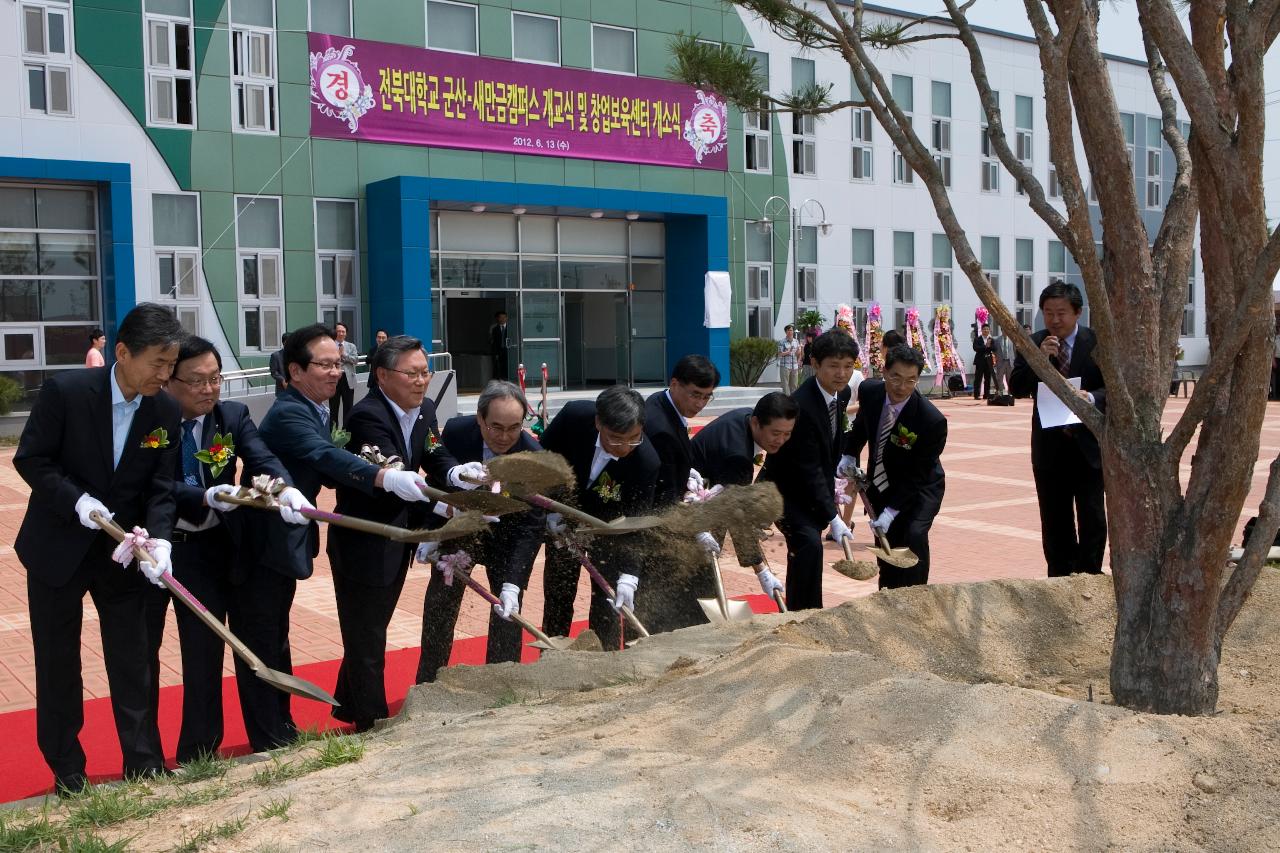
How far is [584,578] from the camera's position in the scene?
703 centimetres

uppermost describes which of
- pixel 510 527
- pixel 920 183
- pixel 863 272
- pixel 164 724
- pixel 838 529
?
pixel 920 183

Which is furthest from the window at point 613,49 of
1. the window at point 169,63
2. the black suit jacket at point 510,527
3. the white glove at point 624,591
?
the white glove at point 624,591

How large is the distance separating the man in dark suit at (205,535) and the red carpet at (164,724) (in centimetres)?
25

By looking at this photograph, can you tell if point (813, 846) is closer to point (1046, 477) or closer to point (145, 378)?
point (145, 378)

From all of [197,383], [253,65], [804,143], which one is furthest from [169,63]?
[197,383]

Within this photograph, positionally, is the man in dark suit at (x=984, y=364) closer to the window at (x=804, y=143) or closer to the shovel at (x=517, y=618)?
the window at (x=804, y=143)

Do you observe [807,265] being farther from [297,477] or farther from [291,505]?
[291,505]

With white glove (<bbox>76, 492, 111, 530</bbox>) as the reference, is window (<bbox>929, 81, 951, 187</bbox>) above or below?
above

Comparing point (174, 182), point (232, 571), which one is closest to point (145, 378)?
point (232, 571)

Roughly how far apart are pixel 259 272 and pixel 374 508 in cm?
1581

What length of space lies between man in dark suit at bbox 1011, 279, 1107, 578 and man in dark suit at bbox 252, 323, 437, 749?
3062 mm

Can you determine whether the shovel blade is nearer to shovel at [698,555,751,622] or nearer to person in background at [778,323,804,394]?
shovel at [698,555,751,622]

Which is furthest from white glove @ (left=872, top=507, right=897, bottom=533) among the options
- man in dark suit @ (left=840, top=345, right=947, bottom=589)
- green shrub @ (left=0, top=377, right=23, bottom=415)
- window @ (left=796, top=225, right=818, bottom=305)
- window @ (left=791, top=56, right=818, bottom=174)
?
window @ (left=791, top=56, right=818, bottom=174)

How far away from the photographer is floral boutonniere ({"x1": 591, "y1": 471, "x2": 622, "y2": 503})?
198 inches
